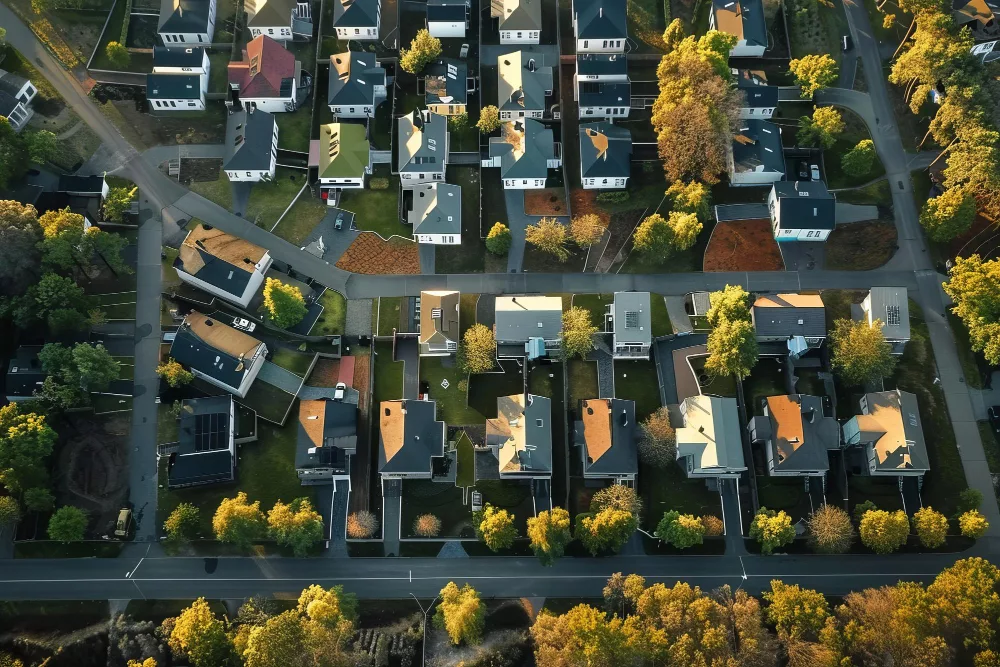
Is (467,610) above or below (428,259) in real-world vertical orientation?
below

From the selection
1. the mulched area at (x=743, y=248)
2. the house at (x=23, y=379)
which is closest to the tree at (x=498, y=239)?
the mulched area at (x=743, y=248)

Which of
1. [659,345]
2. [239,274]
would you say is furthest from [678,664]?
[239,274]

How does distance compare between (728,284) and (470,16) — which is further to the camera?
(470,16)

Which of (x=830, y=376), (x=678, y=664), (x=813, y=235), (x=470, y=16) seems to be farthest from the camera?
(x=470, y=16)

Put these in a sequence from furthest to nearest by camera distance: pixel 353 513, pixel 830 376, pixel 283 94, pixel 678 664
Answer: pixel 283 94 → pixel 830 376 → pixel 353 513 → pixel 678 664

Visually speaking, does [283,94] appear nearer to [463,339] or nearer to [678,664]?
[463,339]

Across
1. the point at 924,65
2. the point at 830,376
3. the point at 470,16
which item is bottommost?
the point at 830,376

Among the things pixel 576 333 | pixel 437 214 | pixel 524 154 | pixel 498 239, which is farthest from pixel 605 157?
pixel 576 333

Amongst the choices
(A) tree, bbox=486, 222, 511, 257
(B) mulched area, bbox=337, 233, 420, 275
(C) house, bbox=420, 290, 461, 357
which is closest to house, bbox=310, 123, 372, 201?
(B) mulched area, bbox=337, 233, 420, 275
